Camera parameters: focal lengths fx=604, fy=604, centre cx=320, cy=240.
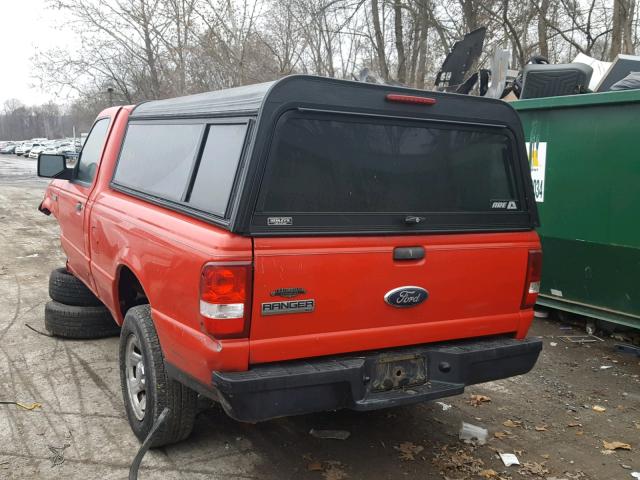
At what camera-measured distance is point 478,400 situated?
464cm

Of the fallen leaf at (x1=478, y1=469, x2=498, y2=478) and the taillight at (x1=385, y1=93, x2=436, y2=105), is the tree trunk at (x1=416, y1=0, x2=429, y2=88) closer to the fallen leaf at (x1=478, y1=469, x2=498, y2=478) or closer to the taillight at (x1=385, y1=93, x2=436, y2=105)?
the taillight at (x1=385, y1=93, x2=436, y2=105)

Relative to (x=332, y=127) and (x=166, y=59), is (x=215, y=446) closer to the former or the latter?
(x=332, y=127)

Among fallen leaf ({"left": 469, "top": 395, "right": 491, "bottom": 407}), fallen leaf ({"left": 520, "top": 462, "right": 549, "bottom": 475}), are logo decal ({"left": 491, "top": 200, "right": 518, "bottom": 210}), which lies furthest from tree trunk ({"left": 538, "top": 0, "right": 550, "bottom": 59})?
fallen leaf ({"left": 520, "top": 462, "right": 549, "bottom": 475})

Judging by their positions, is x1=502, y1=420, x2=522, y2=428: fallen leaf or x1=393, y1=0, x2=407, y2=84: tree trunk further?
x1=393, y1=0, x2=407, y2=84: tree trunk

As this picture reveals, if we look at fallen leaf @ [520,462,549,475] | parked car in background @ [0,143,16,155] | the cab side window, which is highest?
the cab side window

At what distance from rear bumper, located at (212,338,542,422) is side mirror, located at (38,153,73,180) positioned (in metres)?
3.56

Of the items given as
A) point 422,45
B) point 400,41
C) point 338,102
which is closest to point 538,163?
point 338,102

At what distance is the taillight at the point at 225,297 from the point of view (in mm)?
2789

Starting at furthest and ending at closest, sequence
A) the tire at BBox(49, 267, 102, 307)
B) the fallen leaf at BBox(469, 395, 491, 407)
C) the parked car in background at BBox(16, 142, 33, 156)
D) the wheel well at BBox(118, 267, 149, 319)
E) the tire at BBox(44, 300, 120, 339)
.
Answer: the parked car in background at BBox(16, 142, 33, 156), the tire at BBox(49, 267, 102, 307), the tire at BBox(44, 300, 120, 339), the fallen leaf at BBox(469, 395, 491, 407), the wheel well at BBox(118, 267, 149, 319)

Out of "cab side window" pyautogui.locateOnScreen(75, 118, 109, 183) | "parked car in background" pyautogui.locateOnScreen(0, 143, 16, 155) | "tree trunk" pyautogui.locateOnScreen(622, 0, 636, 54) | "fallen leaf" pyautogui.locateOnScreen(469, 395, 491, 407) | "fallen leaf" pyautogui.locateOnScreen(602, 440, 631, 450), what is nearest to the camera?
"fallen leaf" pyautogui.locateOnScreen(602, 440, 631, 450)

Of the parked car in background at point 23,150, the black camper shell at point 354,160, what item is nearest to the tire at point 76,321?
the black camper shell at point 354,160

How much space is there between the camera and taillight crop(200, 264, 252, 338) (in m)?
2.79

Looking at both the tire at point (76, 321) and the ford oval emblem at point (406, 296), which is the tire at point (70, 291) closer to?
the tire at point (76, 321)

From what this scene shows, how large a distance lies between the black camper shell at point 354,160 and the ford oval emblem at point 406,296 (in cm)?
32
